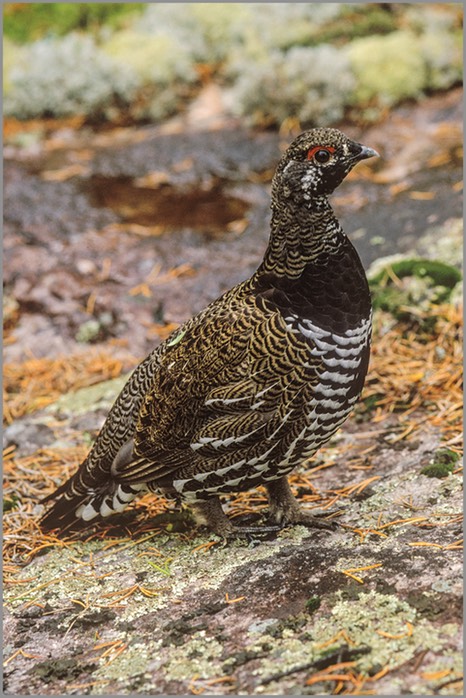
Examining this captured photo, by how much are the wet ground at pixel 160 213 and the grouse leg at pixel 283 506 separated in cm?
271

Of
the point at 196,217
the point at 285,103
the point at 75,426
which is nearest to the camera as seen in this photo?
the point at 75,426

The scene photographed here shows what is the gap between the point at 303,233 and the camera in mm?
3943

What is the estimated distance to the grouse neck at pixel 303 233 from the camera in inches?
154

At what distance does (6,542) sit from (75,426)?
128cm

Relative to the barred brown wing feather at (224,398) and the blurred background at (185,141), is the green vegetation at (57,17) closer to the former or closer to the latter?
the blurred background at (185,141)

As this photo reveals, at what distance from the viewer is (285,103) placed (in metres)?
9.63

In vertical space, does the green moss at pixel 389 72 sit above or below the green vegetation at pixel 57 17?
below

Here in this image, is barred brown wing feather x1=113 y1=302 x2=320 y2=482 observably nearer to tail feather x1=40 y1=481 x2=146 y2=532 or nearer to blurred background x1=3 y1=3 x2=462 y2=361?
tail feather x1=40 y1=481 x2=146 y2=532

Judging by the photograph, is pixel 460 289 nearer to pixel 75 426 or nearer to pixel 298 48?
pixel 75 426

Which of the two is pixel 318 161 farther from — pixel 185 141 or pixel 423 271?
pixel 185 141

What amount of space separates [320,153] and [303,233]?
15.7 inches

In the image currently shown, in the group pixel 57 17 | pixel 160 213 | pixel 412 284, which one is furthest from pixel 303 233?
pixel 57 17

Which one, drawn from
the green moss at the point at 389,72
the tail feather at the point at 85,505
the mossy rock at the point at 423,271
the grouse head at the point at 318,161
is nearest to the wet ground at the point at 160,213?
the green moss at the point at 389,72

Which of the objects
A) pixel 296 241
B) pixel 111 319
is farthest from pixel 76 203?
pixel 296 241
